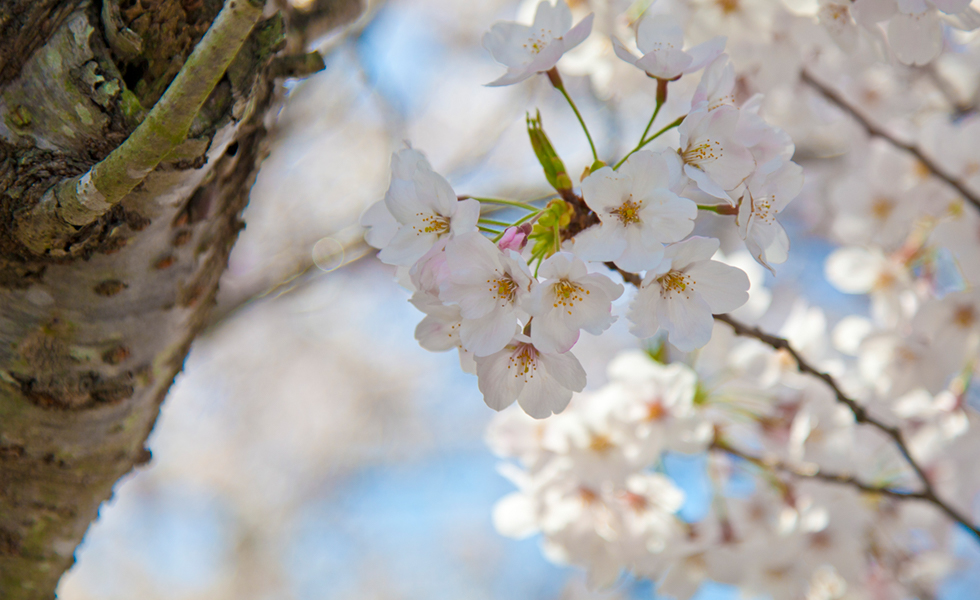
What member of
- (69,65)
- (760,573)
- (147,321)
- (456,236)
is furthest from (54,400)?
(760,573)

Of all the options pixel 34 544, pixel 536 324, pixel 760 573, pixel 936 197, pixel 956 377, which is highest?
pixel 536 324

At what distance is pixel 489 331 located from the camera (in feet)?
1.97

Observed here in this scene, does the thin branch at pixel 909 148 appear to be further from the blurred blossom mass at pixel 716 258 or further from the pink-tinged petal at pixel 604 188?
the pink-tinged petal at pixel 604 188

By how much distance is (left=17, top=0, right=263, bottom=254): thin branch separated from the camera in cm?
50

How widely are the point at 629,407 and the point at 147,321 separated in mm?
910

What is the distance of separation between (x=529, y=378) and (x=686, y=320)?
18 cm

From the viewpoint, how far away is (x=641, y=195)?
0.59m

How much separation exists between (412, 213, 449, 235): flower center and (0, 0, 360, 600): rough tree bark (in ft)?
0.76

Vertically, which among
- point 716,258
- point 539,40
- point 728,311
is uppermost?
point 539,40

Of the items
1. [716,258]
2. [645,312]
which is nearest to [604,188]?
[645,312]

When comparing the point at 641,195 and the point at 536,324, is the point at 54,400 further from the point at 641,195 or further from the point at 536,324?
the point at 641,195

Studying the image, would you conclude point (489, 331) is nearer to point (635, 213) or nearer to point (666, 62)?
point (635, 213)

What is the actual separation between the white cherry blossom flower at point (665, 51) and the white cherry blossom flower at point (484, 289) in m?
0.28

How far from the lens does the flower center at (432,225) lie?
0.63 meters
